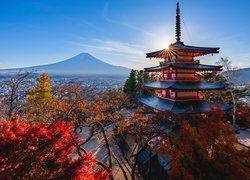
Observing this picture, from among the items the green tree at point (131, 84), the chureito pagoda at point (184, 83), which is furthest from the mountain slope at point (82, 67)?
the chureito pagoda at point (184, 83)

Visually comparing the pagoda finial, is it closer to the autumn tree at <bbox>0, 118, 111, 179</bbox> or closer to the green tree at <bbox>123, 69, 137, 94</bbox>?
the autumn tree at <bbox>0, 118, 111, 179</bbox>

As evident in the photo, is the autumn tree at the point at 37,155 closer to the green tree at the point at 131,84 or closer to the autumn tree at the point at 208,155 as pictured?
the autumn tree at the point at 208,155

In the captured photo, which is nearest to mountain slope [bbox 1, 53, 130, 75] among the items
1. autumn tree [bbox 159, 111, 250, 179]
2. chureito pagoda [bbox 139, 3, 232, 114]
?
chureito pagoda [bbox 139, 3, 232, 114]

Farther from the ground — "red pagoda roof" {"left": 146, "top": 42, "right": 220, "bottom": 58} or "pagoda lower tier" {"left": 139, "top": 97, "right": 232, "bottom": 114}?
"red pagoda roof" {"left": 146, "top": 42, "right": 220, "bottom": 58}

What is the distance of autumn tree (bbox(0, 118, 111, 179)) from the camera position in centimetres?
393

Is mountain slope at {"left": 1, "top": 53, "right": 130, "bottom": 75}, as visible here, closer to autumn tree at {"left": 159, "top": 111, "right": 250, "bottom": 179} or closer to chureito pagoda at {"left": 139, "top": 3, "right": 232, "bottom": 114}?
chureito pagoda at {"left": 139, "top": 3, "right": 232, "bottom": 114}

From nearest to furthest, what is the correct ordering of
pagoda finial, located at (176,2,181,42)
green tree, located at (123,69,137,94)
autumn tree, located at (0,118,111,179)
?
autumn tree, located at (0,118,111,179), pagoda finial, located at (176,2,181,42), green tree, located at (123,69,137,94)

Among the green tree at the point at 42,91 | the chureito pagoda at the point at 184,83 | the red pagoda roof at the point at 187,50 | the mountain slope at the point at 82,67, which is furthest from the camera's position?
the mountain slope at the point at 82,67

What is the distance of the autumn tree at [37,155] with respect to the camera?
393 centimetres

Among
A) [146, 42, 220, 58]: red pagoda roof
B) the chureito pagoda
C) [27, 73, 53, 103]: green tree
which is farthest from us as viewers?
[27, 73, 53, 103]: green tree

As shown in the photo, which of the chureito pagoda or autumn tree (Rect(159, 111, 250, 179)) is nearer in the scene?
autumn tree (Rect(159, 111, 250, 179))

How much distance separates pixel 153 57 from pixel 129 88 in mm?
16989

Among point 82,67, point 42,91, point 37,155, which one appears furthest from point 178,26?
point 82,67

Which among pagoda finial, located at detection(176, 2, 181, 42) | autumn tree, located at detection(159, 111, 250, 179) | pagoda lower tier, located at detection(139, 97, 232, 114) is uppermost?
pagoda finial, located at detection(176, 2, 181, 42)
